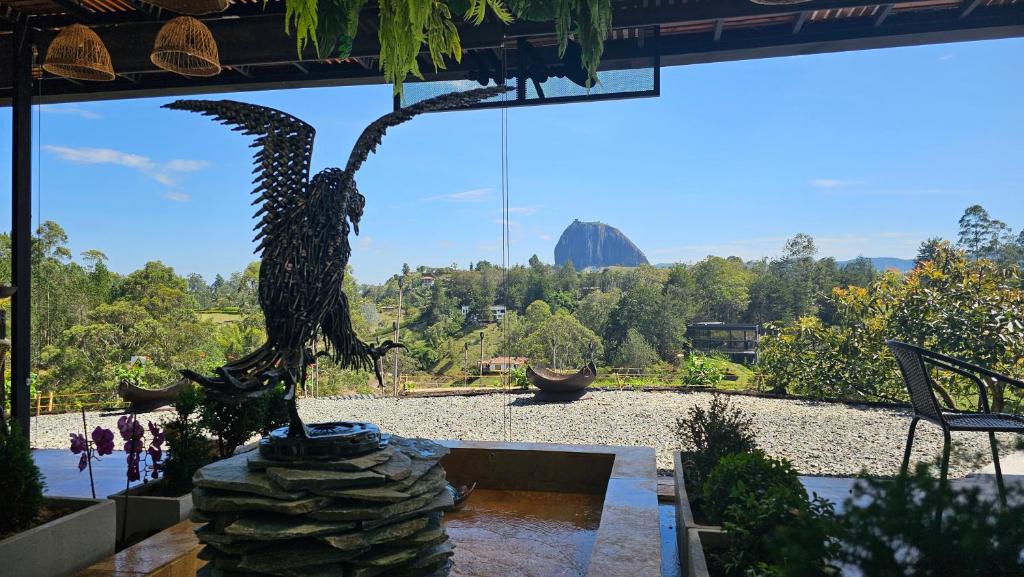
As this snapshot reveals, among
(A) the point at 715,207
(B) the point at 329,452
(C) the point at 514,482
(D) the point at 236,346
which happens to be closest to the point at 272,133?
(B) the point at 329,452

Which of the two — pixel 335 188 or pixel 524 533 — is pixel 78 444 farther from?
pixel 524 533

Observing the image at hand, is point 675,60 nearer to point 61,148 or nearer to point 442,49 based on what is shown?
point 442,49

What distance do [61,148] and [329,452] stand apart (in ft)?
25.3

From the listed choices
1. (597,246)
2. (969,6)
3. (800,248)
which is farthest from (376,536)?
(969,6)

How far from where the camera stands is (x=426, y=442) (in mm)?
3221

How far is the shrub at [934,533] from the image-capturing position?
1.12 metres

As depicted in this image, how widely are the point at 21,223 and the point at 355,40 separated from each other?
290 centimetres

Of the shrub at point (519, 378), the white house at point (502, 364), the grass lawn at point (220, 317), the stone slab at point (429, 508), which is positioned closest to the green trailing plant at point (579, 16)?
the stone slab at point (429, 508)

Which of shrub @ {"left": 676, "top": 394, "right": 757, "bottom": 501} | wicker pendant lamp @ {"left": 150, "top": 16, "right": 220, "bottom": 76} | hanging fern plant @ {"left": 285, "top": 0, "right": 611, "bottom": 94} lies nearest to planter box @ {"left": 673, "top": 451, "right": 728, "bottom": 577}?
shrub @ {"left": 676, "top": 394, "right": 757, "bottom": 501}

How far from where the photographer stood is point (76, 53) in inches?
175

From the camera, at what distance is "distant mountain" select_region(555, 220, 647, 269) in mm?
5258

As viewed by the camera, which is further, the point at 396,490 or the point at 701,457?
the point at 701,457

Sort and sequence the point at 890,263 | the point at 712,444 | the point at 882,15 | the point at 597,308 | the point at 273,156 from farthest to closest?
the point at 597,308, the point at 890,263, the point at 882,15, the point at 712,444, the point at 273,156

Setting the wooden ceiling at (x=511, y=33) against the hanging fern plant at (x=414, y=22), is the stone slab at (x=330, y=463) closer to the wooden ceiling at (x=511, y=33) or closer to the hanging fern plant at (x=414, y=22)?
the hanging fern plant at (x=414, y=22)
